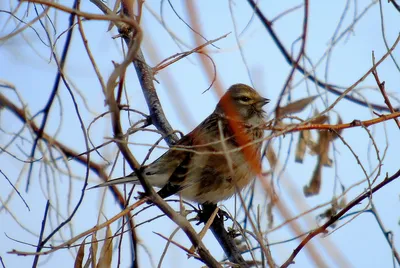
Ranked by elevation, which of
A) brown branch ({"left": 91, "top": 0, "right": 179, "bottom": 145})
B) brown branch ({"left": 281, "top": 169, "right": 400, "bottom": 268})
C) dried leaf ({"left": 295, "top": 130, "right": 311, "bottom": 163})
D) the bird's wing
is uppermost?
brown branch ({"left": 91, "top": 0, "right": 179, "bottom": 145})

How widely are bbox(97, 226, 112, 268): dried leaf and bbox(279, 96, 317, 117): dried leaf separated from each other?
1098mm

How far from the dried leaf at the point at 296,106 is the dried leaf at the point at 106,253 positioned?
3.60 feet

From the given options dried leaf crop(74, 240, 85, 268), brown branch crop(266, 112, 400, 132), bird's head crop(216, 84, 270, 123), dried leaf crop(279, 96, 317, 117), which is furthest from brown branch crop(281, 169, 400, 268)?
bird's head crop(216, 84, 270, 123)

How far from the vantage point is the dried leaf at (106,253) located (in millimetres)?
3053

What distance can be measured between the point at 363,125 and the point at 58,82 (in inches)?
71.0

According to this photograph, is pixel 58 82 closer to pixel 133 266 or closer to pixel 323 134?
pixel 133 266

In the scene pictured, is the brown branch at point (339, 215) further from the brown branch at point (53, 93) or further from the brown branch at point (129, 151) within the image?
the brown branch at point (53, 93)

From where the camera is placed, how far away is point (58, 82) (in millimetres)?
3590

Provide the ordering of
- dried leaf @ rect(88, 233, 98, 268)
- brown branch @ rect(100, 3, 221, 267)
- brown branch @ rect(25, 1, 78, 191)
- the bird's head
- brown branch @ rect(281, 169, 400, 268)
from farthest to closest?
the bird's head, brown branch @ rect(25, 1, 78, 191), dried leaf @ rect(88, 233, 98, 268), brown branch @ rect(281, 169, 400, 268), brown branch @ rect(100, 3, 221, 267)

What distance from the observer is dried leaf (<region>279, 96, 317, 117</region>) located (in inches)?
121

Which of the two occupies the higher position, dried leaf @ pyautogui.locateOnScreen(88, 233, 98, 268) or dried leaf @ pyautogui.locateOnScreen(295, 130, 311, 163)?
dried leaf @ pyautogui.locateOnScreen(295, 130, 311, 163)

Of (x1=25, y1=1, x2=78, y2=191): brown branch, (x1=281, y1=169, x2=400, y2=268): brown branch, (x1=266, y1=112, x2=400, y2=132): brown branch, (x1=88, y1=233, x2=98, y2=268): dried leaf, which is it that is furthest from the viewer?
(x1=25, y1=1, x2=78, y2=191): brown branch

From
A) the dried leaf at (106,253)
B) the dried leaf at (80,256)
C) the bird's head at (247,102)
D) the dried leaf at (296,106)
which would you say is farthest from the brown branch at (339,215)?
the bird's head at (247,102)

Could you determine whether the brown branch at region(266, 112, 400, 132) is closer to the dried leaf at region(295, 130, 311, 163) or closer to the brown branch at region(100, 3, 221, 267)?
the brown branch at region(100, 3, 221, 267)
